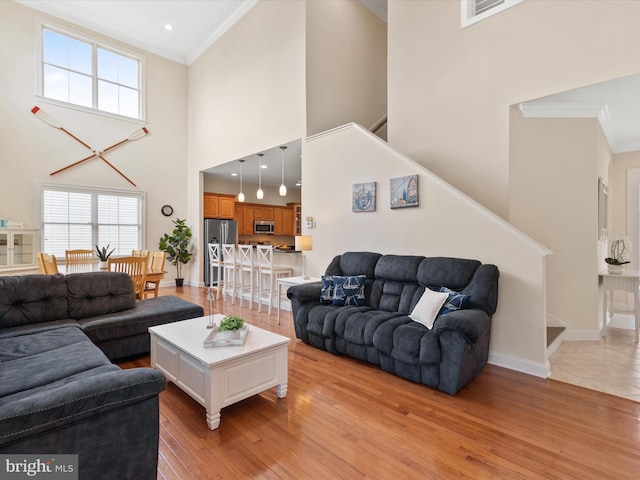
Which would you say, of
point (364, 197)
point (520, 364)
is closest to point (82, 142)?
point (364, 197)

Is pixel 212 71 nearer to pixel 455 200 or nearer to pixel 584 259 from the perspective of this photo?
pixel 455 200

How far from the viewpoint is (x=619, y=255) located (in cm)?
424

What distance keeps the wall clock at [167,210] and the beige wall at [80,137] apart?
101 mm

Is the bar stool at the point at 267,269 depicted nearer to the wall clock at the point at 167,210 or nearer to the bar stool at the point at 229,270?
the bar stool at the point at 229,270

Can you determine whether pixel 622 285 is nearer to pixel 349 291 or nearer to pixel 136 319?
pixel 349 291

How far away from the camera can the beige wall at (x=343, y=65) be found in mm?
5430

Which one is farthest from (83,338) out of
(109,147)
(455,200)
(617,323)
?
(617,323)

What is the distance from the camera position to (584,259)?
399 centimetres

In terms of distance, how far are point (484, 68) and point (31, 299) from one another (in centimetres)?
546

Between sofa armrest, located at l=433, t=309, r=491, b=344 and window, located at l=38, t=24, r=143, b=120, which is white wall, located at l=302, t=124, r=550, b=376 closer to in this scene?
sofa armrest, located at l=433, t=309, r=491, b=344

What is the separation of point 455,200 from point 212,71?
6.65 metres

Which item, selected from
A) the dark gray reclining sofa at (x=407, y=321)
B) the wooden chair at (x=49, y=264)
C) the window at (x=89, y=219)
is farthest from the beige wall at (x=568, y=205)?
the window at (x=89, y=219)

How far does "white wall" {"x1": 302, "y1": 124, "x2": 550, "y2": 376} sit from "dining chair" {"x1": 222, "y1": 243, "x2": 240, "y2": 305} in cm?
165

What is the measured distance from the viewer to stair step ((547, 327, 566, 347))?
133 inches
